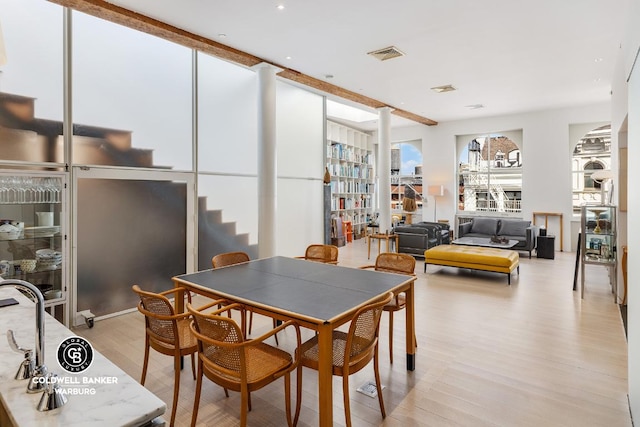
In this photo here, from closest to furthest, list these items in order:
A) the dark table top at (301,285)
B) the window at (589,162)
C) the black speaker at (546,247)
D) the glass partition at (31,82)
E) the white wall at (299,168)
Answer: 1. the dark table top at (301,285)
2. the glass partition at (31,82)
3. the white wall at (299,168)
4. the black speaker at (546,247)
5. the window at (589,162)

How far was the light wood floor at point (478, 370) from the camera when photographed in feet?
7.59

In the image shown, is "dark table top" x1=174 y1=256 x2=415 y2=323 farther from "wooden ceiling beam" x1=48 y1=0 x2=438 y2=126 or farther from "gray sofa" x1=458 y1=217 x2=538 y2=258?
"gray sofa" x1=458 y1=217 x2=538 y2=258

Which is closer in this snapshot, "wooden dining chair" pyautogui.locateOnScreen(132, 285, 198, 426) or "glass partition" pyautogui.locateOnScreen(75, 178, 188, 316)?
"wooden dining chair" pyautogui.locateOnScreen(132, 285, 198, 426)

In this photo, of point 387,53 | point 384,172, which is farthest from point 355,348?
point 384,172

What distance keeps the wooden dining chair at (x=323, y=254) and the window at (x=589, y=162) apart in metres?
7.26

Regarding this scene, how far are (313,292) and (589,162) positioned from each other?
8.93 metres

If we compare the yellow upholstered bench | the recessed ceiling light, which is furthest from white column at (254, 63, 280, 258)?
the recessed ceiling light

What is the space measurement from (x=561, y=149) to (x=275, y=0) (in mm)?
7893

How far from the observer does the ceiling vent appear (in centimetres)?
491

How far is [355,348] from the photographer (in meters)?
2.19

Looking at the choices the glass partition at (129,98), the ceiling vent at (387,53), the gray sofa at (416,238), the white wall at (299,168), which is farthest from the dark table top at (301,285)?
the gray sofa at (416,238)

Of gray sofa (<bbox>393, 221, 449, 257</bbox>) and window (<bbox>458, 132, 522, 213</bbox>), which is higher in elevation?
window (<bbox>458, 132, 522, 213</bbox>)
